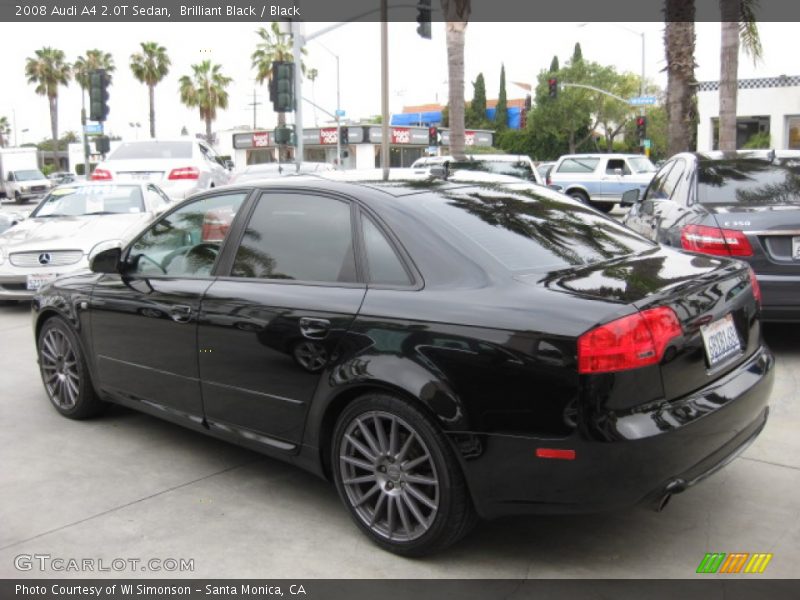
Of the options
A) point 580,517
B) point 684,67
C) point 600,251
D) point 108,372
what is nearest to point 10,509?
point 108,372

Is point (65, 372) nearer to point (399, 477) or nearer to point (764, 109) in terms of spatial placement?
point (399, 477)

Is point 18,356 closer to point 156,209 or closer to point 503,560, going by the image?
point 156,209

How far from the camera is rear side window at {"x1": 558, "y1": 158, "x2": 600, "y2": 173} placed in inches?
914

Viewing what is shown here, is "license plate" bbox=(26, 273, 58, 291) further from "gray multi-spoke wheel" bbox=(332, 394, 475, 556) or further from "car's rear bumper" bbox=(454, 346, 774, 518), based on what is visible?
"car's rear bumper" bbox=(454, 346, 774, 518)

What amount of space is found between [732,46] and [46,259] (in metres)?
11.9

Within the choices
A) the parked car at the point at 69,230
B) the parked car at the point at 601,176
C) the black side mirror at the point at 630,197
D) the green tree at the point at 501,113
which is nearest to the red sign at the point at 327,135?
the green tree at the point at 501,113

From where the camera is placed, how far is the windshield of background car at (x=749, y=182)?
6.41 meters

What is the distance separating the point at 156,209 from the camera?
11.2 m

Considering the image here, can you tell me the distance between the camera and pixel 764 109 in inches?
1293

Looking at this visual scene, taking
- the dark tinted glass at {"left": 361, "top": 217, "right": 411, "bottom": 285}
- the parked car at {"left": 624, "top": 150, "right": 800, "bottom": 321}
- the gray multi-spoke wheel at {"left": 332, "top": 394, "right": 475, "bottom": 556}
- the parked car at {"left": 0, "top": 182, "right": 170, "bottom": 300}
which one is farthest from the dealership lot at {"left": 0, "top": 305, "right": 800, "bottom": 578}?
the parked car at {"left": 0, "top": 182, "right": 170, "bottom": 300}

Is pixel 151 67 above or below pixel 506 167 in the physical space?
above

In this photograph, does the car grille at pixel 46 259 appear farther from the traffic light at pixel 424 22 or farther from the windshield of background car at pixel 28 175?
the windshield of background car at pixel 28 175

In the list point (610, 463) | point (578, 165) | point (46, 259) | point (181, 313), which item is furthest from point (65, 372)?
point (578, 165)

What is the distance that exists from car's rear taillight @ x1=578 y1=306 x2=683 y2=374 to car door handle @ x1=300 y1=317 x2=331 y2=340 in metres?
1.20
